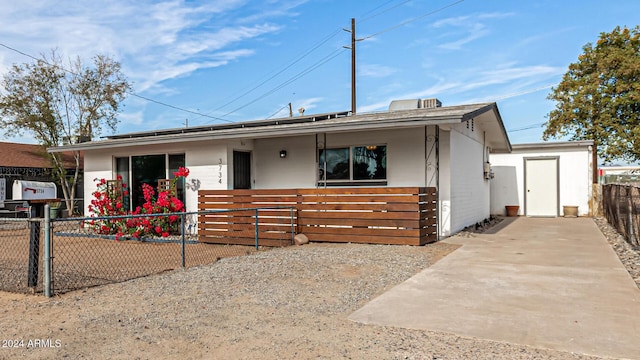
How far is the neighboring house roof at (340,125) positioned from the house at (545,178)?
0.99 m

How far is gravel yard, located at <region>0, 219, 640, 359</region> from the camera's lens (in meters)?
3.35

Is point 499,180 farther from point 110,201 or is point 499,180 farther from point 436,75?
point 110,201

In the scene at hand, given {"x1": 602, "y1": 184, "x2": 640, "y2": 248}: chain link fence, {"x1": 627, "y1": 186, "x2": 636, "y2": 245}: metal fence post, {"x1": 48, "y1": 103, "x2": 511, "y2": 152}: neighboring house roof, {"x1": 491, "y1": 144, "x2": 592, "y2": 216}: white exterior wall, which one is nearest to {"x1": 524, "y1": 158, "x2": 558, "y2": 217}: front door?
{"x1": 491, "y1": 144, "x2": 592, "y2": 216}: white exterior wall

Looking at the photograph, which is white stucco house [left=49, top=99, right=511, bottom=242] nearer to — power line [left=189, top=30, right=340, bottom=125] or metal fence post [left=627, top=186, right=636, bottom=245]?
metal fence post [left=627, top=186, right=636, bottom=245]

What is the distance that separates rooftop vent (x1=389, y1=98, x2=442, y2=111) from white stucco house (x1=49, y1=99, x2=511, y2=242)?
0.14ft

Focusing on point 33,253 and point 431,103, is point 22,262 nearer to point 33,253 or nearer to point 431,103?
point 33,253

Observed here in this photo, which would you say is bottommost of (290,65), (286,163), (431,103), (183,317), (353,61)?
(183,317)

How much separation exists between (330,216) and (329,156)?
2.21 m

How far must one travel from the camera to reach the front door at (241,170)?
37.8 feet

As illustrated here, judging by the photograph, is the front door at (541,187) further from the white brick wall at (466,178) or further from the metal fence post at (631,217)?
the metal fence post at (631,217)

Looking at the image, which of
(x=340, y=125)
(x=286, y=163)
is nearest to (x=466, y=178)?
(x=340, y=125)

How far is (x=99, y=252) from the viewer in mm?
9133

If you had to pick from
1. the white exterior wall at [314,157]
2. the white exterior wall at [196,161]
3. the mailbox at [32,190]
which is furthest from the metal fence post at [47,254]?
the mailbox at [32,190]

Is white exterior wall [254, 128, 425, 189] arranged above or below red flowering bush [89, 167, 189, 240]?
above
